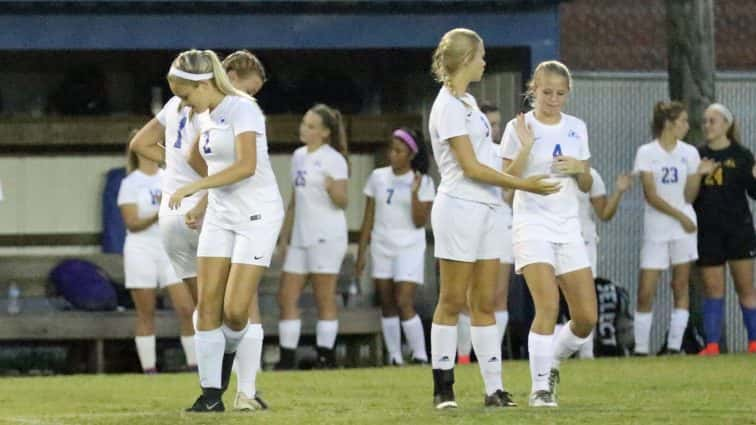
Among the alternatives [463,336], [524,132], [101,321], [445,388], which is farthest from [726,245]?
[445,388]

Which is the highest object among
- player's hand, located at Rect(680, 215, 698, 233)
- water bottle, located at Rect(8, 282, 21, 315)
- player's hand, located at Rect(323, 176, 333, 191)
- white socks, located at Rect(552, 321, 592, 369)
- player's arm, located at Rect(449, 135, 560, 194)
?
player's hand, located at Rect(323, 176, 333, 191)

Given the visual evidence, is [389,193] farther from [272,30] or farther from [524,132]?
[524,132]

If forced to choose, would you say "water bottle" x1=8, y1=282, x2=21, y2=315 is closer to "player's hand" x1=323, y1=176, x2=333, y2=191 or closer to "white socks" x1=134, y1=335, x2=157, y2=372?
"white socks" x1=134, y1=335, x2=157, y2=372

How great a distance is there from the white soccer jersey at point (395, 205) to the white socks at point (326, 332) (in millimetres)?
1053

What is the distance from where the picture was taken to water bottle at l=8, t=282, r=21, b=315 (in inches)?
734

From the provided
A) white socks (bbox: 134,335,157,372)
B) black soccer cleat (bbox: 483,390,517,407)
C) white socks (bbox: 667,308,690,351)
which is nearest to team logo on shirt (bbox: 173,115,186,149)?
black soccer cleat (bbox: 483,390,517,407)

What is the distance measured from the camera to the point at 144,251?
16797mm

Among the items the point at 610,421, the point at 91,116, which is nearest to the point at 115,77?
the point at 91,116

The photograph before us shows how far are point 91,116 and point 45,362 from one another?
7.75 feet

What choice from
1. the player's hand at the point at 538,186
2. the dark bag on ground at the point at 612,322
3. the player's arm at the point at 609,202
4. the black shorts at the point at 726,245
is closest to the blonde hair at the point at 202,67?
the player's hand at the point at 538,186

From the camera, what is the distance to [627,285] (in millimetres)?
19734

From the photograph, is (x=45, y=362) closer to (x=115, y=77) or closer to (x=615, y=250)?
(x=115, y=77)

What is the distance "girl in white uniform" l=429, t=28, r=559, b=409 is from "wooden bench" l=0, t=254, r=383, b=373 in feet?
24.6

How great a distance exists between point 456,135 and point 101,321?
7.95m
